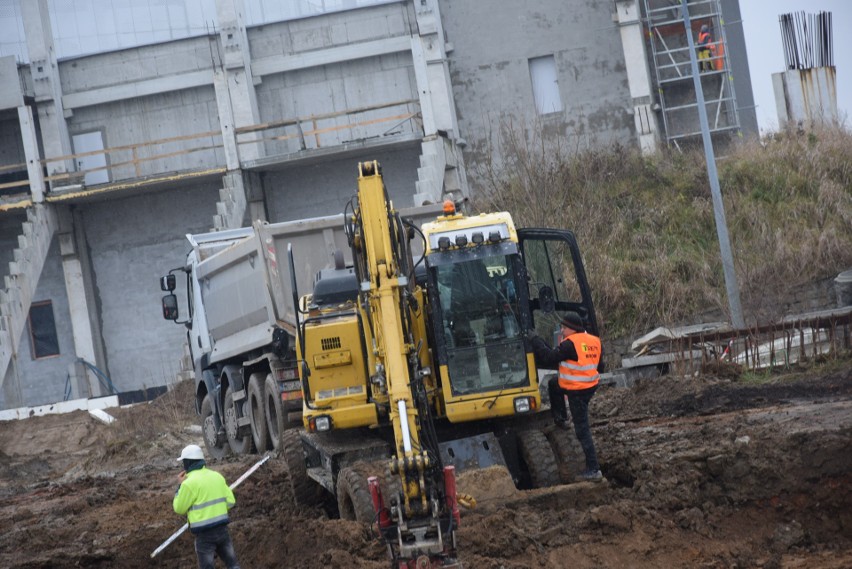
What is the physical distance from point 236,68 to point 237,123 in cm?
162

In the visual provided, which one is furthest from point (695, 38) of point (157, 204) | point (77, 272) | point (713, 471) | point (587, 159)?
point (713, 471)

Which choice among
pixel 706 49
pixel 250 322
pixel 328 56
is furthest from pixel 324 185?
pixel 250 322

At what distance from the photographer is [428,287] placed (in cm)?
1098

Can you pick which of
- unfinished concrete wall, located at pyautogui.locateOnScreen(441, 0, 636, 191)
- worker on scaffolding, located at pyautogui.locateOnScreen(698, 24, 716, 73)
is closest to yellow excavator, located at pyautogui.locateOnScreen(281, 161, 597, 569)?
unfinished concrete wall, located at pyautogui.locateOnScreen(441, 0, 636, 191)

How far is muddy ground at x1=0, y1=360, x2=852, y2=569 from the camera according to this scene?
9445mm

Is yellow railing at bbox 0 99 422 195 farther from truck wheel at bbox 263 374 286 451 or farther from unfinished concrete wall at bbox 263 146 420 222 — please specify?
truck wheel at bbox 263 374 286 451

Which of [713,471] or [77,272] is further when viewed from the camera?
[77,272]

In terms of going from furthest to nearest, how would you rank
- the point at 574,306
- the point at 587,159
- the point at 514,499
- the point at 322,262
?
the point at 587,159 → the point at 322,262 → the point at 574,306 → the point at 514,499

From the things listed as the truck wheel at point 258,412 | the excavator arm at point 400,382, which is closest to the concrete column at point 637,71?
the truck wheel at point 258,412

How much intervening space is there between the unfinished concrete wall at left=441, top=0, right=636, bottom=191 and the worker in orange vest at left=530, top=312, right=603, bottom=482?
73.5 feet

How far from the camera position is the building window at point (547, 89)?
33375 mm

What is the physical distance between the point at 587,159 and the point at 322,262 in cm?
1580

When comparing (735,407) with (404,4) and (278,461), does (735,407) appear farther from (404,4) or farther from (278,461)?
(404,4)

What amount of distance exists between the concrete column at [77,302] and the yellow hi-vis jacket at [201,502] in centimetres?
2635
